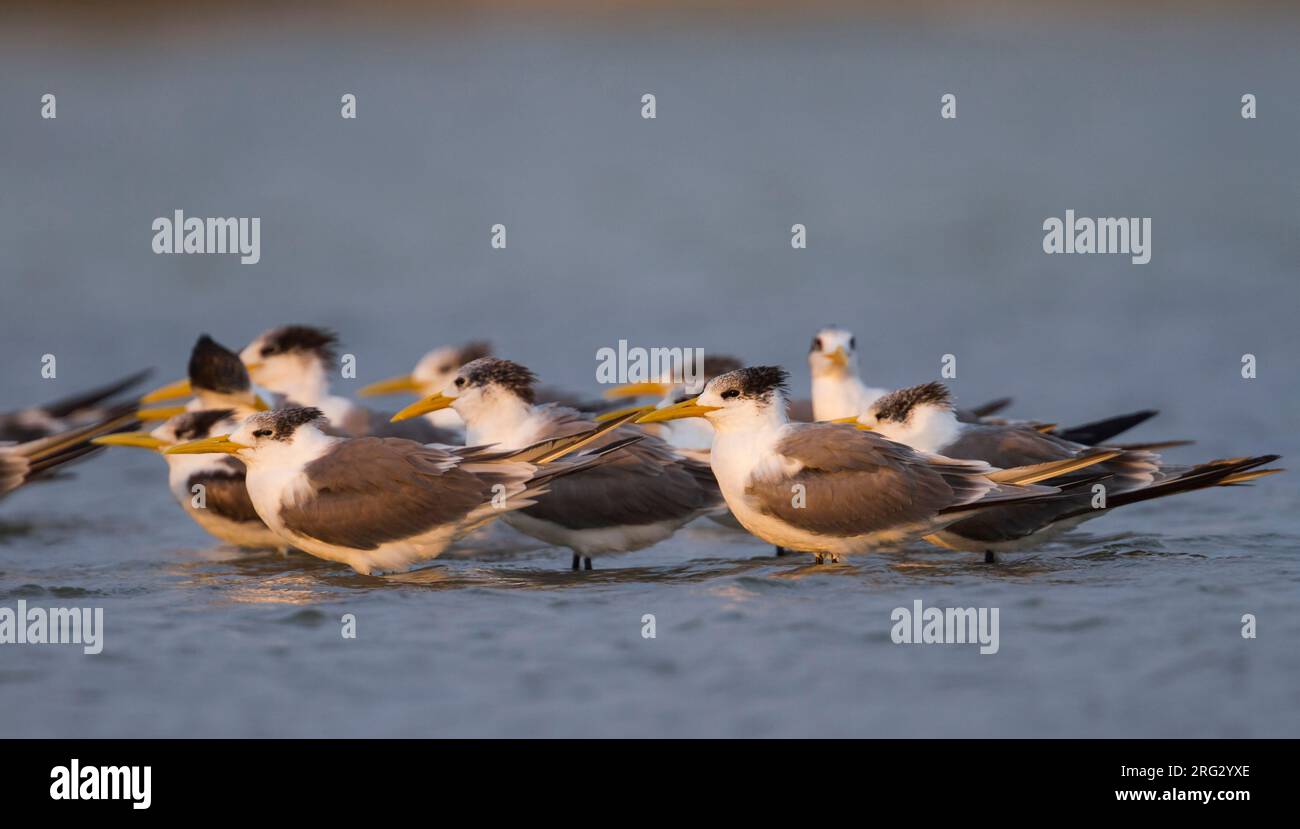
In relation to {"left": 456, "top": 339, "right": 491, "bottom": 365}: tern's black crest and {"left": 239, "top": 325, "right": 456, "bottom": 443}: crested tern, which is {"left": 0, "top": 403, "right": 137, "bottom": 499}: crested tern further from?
{"left": 456, "top": 339, "right": 491, "bottom": 365}: tern's black crest

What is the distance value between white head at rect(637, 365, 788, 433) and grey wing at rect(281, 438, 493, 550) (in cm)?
93

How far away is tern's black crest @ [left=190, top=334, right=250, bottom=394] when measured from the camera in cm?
1091

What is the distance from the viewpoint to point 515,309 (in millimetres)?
17453

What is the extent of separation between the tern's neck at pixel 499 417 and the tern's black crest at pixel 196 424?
1.63m

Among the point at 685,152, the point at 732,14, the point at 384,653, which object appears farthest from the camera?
the point at 732,14

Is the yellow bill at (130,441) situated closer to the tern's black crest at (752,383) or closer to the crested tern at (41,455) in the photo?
the crested tern at (41,455)

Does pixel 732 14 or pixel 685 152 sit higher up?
pixel 732 14

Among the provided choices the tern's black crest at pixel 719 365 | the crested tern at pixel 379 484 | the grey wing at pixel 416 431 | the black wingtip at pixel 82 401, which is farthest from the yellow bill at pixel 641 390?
the black wingtip at pixel 82 401

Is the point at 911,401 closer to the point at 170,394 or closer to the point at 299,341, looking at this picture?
the point at 299,341

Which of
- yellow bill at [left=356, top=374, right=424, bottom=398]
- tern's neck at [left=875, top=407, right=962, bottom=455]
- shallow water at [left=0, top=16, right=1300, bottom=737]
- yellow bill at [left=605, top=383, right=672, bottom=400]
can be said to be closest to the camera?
shallow water at [left=0, top=16, right=1300, bottom=737]

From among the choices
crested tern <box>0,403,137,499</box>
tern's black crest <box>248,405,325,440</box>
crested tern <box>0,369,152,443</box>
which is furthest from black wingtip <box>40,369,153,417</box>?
tern's black crest <box>248,405,325,440</box>

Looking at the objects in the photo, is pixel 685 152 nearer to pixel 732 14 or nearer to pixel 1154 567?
pixel 732 14

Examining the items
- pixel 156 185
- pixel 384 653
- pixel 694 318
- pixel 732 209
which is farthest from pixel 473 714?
pixel 156 185

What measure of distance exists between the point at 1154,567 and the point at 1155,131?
16560 millimetres
